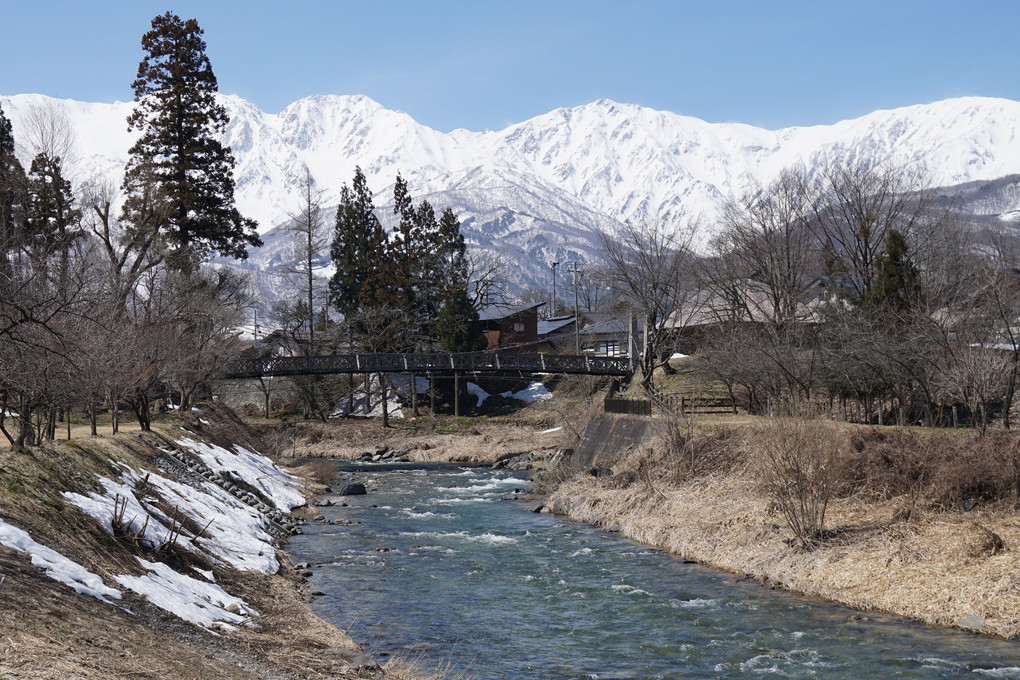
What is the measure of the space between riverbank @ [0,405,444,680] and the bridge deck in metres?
29.7

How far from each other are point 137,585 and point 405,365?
41831 mm

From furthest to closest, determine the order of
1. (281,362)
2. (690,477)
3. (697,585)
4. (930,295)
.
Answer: (281,362) → (930,295) → (690,477) → (697,585)

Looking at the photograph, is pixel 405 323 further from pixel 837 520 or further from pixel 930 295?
pixel 837 520

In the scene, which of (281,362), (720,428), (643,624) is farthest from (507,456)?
(643,624)

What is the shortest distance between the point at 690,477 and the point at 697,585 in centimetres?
887

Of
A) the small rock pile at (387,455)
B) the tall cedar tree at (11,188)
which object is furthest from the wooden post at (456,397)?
the tall cedar tree at (11,188)

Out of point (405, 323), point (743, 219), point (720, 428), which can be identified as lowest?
point (720, 428)

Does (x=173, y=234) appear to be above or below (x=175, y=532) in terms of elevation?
above

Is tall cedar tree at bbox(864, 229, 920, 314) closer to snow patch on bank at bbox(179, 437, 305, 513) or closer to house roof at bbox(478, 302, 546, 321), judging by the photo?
snow patch on bank at bbox(179, 437, 305, 513)

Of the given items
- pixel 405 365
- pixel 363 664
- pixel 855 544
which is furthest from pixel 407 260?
pixel 363 664

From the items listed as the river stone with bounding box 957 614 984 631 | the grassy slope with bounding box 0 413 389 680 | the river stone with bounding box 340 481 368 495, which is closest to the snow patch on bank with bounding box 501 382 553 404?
the river stone with bounding box 340 481 368 495

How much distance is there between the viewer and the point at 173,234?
46.7 m

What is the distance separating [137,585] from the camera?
1295 cm

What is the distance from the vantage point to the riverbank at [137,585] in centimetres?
961
